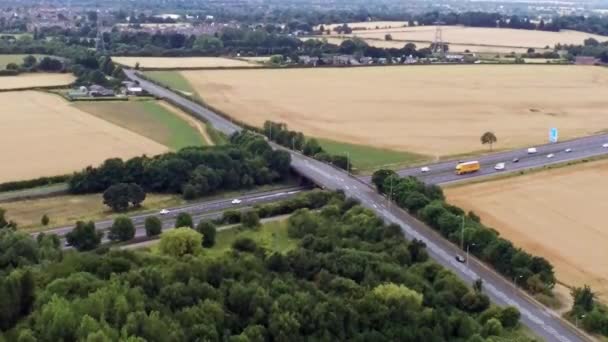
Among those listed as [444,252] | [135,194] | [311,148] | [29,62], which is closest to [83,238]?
[135,194]

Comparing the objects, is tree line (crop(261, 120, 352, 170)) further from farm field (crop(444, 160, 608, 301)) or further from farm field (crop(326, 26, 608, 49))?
farm field (crop(326, 26, 608, 49))

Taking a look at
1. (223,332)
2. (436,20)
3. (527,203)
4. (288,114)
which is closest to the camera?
(223,332)

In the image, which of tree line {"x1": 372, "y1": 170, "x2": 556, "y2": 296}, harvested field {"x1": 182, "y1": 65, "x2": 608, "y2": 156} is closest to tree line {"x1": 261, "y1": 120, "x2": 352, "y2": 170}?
harvested field {"x1": 182, "y1": 65, "x2": 608, "y2": 156}

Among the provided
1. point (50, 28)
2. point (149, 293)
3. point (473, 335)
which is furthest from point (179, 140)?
point (50, 28)

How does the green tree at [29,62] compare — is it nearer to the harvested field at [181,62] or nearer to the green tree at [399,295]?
the harvested field at [181,62]

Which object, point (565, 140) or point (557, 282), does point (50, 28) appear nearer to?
point (565, 140)

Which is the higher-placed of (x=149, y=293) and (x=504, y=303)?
(x=149, y=293)
